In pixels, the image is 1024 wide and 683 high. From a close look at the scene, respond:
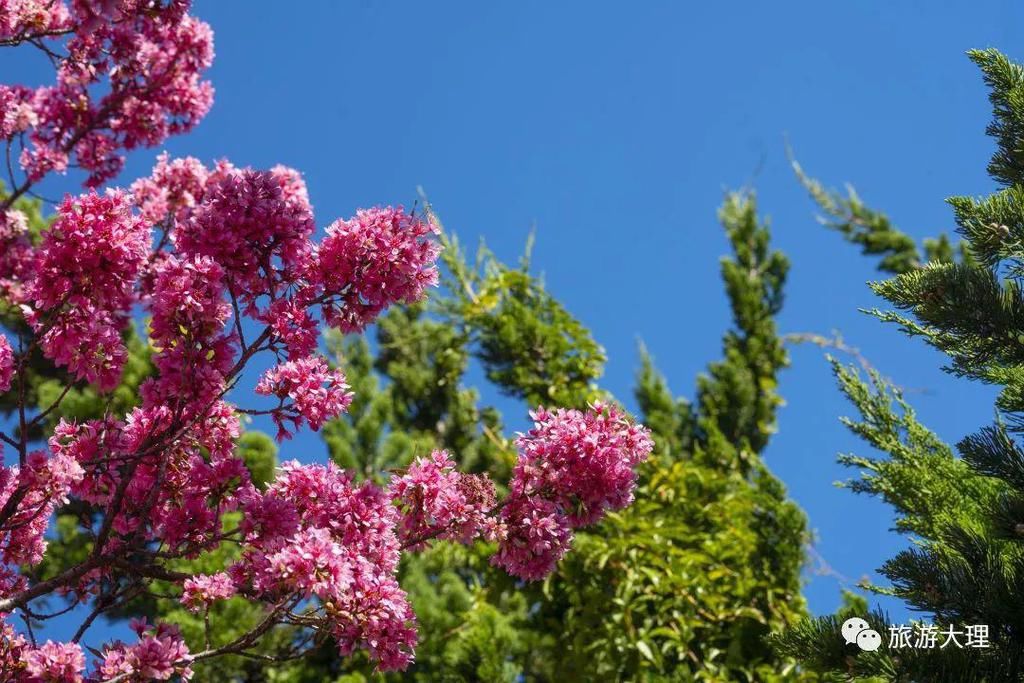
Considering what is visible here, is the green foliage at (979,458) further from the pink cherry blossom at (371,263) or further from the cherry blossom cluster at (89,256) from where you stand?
the cherry blossom cluster at (89,256)

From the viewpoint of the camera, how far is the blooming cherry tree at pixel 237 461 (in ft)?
11.6

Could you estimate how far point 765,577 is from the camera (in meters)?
6.73

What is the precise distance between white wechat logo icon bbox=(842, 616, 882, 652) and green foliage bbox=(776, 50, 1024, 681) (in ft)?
0.12

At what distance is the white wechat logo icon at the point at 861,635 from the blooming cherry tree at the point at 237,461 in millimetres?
881

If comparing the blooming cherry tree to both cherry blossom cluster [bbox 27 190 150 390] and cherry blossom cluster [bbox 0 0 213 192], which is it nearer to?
cherry blossom cluster [bbox 27 190 150 390]

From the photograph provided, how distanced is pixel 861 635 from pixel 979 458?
0.82 m

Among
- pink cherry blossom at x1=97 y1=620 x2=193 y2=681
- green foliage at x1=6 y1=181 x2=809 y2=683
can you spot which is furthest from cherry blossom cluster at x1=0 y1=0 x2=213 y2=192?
pink cherry blossom at x1=97 y1=620 x2=193 y2=681

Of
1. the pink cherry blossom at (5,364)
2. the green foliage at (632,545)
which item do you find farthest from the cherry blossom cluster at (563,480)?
the green foliage at (632,545)

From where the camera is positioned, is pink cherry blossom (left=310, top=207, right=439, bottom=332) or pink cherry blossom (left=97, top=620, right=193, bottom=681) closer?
pink cherry blossom (left=97, top=620, right=193, bottom=681)

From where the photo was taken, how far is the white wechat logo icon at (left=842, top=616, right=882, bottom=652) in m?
3.69

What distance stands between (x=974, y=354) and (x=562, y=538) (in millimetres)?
1808

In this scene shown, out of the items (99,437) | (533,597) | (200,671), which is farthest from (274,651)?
(99,437)

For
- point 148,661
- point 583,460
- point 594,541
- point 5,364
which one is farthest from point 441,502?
point 594,541

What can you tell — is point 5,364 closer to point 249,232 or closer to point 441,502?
point 249,232
